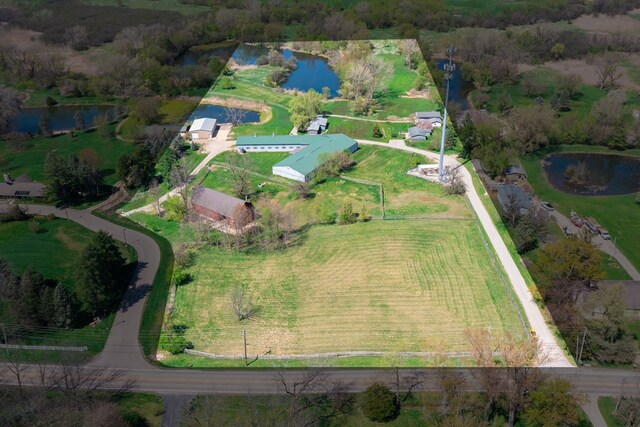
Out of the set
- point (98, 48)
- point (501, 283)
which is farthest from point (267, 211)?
point (98, 48)

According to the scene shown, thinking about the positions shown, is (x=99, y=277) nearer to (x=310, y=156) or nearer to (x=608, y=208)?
(x=310, y=156)

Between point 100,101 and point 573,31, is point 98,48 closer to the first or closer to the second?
point 100,101

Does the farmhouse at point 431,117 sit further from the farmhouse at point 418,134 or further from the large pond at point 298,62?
the large pond at point 298,62

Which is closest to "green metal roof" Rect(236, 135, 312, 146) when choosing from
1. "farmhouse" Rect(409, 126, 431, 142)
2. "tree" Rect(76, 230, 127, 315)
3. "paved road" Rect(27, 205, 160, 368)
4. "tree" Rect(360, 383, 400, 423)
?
"farmhouse" Rect(409, 126, 431, 142)

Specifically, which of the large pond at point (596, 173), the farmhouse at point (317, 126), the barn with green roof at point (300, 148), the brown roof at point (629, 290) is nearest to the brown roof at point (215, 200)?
the barn with green roof at point (300, 148)

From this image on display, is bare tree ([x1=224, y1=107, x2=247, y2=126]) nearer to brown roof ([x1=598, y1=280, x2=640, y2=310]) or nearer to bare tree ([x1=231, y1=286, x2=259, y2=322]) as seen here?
bare tree ([x1=231, y1=286, x2=259, y2=322])

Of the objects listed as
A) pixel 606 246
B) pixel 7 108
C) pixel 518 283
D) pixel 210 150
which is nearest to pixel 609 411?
pixel 518 283
